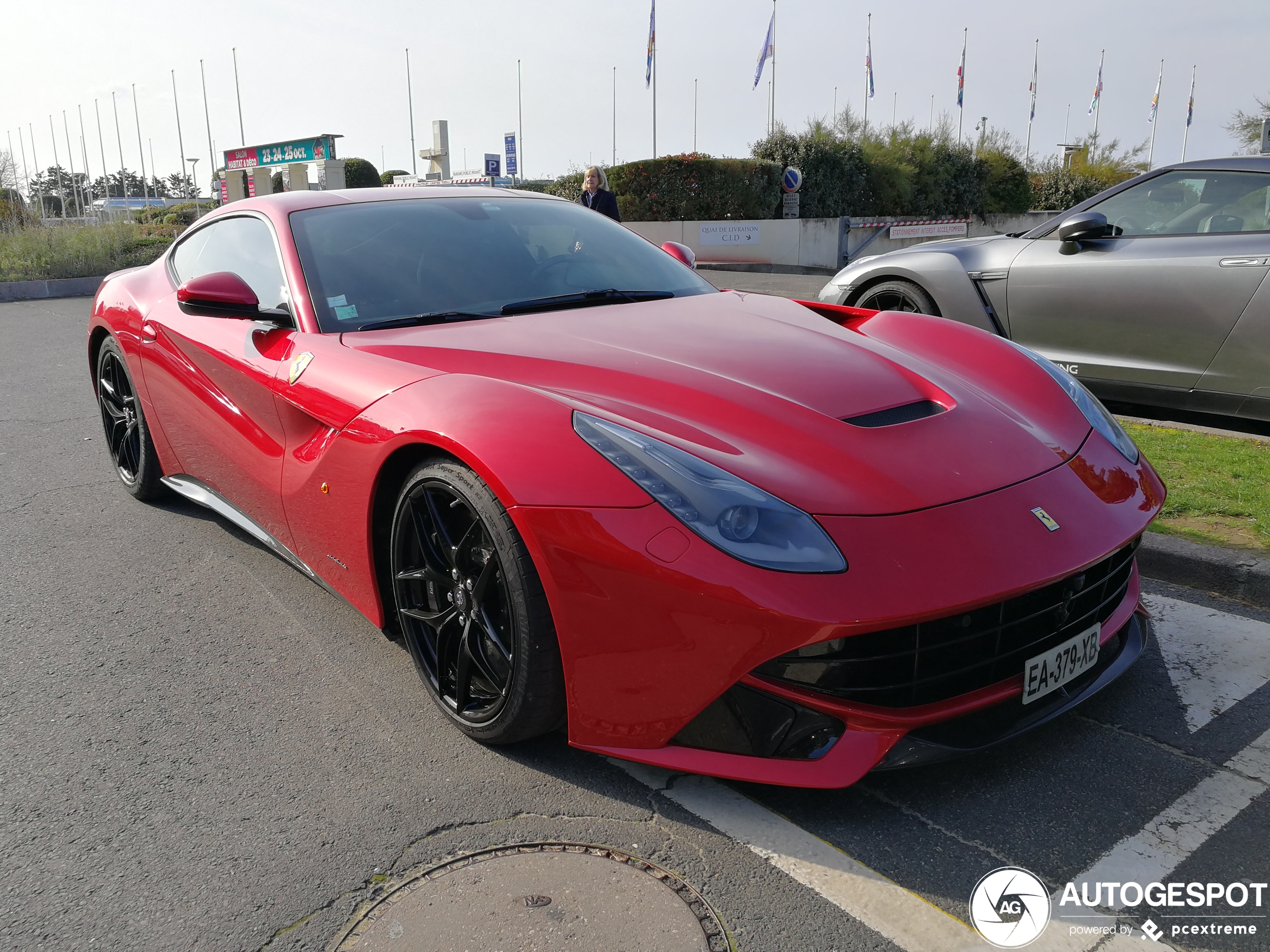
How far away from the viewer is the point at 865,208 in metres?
24.4

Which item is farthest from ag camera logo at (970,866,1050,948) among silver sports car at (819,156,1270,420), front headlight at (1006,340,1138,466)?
silver sports car at (819,156,1270,420)

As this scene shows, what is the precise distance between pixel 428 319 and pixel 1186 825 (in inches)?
93.2

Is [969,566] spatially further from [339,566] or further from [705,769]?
[339,566]

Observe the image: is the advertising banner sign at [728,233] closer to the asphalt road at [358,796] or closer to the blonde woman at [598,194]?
the blonde woman at [598,194]

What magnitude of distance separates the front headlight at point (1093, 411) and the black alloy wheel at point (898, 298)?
2.60 meters

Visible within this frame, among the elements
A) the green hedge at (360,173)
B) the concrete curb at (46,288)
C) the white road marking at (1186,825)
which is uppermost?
the green hedge at (360,173)

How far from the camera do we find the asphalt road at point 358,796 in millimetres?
1897

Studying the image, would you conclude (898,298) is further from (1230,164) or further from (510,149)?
(510,149)

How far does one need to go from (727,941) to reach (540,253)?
2.39 m

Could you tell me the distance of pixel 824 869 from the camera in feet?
6.39

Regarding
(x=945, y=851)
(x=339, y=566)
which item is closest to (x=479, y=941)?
(x=945, y=851)

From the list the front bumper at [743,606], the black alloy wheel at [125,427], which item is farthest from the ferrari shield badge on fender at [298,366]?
the black alloy wheel at [125,427]

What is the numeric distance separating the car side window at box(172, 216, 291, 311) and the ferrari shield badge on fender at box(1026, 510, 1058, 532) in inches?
90.4

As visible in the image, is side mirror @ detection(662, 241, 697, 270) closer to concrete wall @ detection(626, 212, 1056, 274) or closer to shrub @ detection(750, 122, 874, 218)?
concrete wall @ detection(626, 212, 1056, 274)
